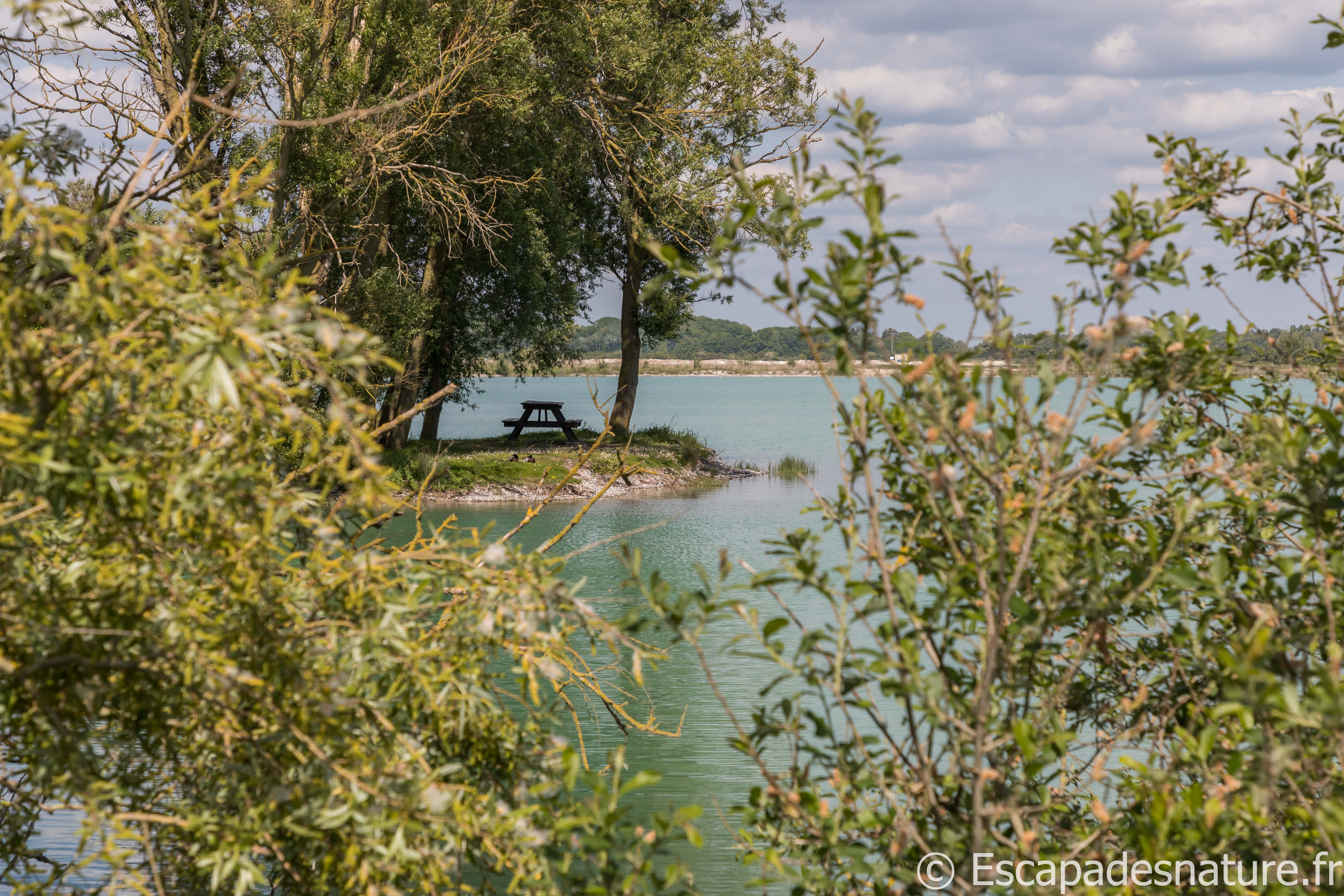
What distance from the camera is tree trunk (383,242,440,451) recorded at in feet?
58.5

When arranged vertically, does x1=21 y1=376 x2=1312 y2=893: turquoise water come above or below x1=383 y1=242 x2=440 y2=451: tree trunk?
below

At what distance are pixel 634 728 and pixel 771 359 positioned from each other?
410 ft

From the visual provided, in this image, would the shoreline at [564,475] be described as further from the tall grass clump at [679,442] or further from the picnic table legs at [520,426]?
the picnic table legs at [520,426]

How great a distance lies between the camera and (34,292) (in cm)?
183

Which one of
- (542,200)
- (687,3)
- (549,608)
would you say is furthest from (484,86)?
(549,608)

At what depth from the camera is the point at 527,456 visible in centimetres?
2178

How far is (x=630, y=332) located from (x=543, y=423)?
2987 millimetres

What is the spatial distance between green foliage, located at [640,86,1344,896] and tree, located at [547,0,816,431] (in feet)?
50.7

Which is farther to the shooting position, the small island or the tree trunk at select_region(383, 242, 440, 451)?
the small island

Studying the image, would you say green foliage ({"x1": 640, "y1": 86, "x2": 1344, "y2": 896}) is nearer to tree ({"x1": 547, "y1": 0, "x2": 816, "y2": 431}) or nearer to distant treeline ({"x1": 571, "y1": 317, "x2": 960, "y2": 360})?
tree ({"x1": 547, "y1": 0, "x2": 816, "y2": 431})

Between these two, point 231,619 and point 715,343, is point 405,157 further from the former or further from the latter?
point 715,343

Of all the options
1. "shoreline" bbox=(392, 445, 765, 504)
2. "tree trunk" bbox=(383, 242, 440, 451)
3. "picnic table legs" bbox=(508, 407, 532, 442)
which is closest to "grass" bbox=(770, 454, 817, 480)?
"shoreline" bbox=(392, 445, 765, 504)

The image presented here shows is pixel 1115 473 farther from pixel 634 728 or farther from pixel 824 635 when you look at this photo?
pixel 634 728

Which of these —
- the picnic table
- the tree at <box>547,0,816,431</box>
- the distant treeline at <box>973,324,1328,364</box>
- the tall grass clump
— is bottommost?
the tall grass clump
